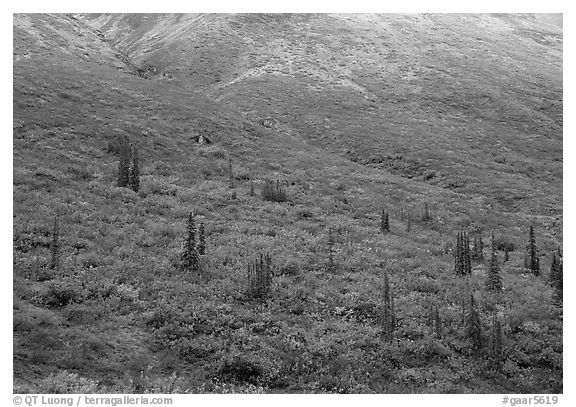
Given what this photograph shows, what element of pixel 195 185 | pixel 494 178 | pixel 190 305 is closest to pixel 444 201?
pixel 494 178

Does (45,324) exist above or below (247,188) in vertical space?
below

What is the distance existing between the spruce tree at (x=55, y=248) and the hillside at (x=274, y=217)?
27 centimetres

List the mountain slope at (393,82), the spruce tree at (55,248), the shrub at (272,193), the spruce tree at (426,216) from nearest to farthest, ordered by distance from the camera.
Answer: the spruce tree at (55,248) < the spruce tree at (426,216) < the shrub at (272,193) < the mountain slope at (393,82)

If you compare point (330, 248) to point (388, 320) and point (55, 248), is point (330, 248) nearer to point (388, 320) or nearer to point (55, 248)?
point (388, 320)

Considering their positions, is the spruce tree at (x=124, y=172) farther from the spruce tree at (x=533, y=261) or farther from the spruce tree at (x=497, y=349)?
the spruce tree at (x=533, y=261)

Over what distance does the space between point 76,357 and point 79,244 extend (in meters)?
7.19

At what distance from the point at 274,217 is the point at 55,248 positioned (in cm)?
1121

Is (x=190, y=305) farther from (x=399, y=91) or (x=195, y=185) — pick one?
(x=399, y=91)

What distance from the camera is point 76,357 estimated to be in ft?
38.4

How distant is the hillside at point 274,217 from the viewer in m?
12.6

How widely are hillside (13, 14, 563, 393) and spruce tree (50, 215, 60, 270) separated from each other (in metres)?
0.27

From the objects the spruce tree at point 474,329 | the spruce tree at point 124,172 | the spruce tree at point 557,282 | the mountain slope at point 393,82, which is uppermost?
the mountain slope at point 393,82

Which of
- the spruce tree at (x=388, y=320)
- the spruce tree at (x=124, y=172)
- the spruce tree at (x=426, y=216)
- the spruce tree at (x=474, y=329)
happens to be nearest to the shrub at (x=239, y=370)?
the spruce tree at (x=388, y=320)

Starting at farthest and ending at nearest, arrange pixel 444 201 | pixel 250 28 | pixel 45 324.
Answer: pixel 250 28 → pixel 444 201 → pixel 45 324
